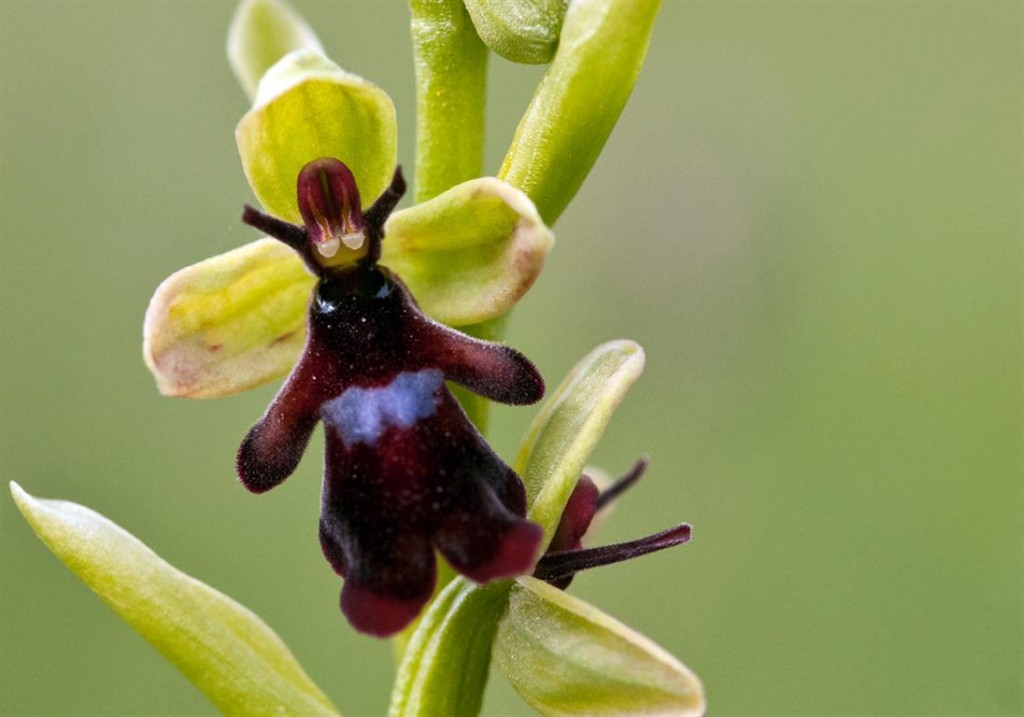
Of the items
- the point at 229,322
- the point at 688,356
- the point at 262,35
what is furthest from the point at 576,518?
the point at 688,356

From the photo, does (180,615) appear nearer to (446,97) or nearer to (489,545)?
(489,545)

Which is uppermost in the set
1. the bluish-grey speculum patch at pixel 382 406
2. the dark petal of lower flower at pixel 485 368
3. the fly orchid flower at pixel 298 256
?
the fly orchid flower at pixel 298 256

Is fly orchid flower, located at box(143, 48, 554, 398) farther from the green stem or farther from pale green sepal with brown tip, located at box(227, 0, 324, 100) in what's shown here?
pale green sepal with brown tip, located at box(227, 0, 324, 100)

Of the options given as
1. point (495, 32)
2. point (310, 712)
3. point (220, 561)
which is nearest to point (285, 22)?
point (495, 32)

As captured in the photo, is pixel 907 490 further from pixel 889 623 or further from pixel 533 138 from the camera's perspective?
pixel 533 138

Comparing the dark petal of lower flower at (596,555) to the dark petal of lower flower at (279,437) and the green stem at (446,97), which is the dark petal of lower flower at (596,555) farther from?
the green stem at (446,97)

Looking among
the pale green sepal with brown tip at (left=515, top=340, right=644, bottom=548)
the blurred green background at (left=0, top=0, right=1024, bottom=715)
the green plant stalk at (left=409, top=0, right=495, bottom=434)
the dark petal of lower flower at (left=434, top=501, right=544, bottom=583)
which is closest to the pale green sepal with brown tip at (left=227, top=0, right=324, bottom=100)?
the green plant stalk at (left=409, top=0, right=495, bottom=434)

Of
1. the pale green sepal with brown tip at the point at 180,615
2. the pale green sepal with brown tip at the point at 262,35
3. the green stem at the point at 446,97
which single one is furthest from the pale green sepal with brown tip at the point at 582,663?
the pale green sepal with brown tip at the point at 262,35
